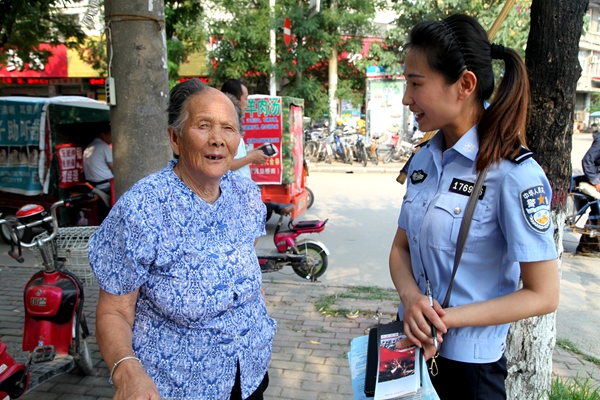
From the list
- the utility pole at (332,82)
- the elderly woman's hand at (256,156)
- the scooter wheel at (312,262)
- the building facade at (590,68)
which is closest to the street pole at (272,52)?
the utility pole at (332,82)

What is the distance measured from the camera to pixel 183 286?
5.21ft

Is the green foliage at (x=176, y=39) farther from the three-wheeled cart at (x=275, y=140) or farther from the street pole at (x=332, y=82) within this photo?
the street pole at (x=332, y=82)

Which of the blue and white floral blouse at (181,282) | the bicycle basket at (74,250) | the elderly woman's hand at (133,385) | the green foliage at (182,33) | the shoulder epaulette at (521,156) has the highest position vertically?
the green foliage at (182,33)

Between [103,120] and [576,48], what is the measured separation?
6558 mm

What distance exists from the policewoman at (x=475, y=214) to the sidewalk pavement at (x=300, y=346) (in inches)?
69.8

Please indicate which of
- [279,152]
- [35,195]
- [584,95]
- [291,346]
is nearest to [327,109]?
[279,152]

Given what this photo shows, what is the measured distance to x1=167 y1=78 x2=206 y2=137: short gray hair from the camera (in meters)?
1.78

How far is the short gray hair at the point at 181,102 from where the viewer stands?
178 centimetres

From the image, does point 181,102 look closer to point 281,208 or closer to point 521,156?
point 521,156

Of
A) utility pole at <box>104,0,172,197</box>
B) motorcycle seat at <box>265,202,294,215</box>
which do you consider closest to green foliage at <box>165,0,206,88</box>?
motorcycle seat at <box>265,202,294,215</box>

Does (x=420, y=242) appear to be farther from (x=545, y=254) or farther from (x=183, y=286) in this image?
(x=183, y=286)

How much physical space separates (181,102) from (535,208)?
126cm

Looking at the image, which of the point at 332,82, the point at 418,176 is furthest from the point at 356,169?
the point at 418,176

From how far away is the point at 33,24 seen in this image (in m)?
7.84
